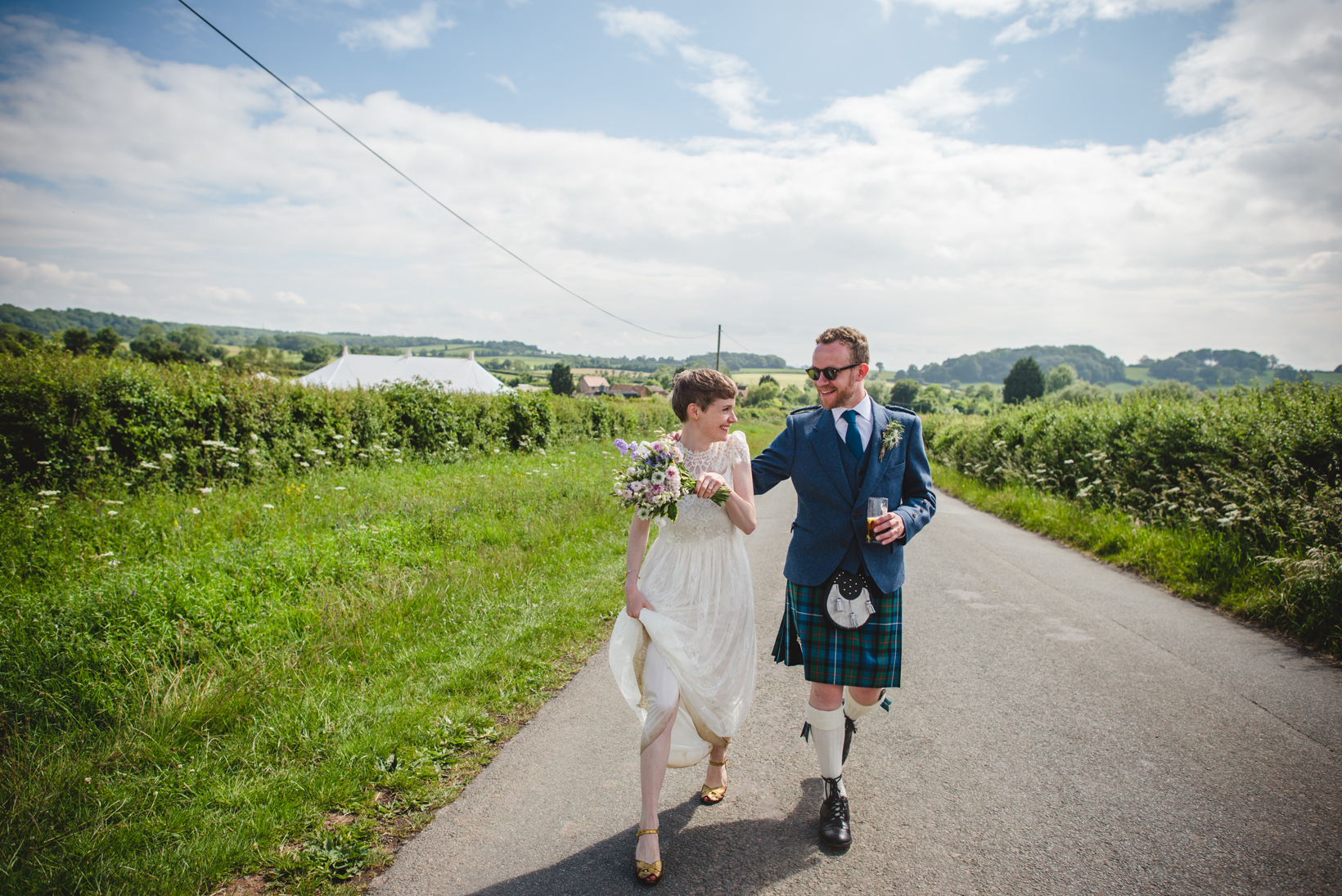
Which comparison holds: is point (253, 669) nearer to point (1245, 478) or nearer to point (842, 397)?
point (842, 397)

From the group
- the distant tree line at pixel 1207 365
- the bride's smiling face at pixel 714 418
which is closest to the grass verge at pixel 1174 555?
the bride's smiling face at pixel 714 418

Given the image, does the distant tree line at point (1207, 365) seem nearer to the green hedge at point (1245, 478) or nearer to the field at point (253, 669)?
the green hedge at point (1245, 478)

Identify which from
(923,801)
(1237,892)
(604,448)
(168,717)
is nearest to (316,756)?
(168,717)

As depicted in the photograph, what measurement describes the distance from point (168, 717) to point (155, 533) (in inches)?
164

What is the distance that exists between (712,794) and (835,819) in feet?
2.00

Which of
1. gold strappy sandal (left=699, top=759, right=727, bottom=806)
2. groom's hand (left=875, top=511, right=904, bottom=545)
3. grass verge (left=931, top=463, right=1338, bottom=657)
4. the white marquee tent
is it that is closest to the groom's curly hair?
groom's hand (left=875, top=511, right=904, bottom=545)

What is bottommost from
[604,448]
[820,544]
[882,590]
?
[604,448]

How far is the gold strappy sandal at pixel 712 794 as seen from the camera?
300 cm

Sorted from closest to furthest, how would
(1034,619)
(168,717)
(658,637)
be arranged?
(658,637)
(168,717)
(1034,619)

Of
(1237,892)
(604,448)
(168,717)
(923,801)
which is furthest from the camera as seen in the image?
(604,448)

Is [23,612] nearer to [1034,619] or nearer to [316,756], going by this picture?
[316,756]

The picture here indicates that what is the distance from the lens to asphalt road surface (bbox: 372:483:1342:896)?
2471mm

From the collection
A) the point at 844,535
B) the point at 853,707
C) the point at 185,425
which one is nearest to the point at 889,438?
the point at 844,535

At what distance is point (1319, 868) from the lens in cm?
251
